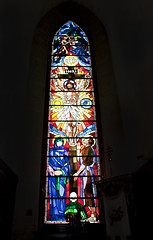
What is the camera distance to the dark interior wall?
12.2 ft

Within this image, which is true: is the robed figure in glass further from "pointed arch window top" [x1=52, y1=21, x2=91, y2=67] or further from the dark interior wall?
"pointed arch window top" [x1=52, y1=21, x2=91, y2=67]

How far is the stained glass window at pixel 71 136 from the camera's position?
4.29m

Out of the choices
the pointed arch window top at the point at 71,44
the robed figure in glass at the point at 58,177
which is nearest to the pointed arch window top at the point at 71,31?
the pointed arch window top at the point at 71,44

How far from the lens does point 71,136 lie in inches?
198

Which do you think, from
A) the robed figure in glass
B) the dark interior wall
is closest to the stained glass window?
the robed figure in glass

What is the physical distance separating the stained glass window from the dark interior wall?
0.90 ft
